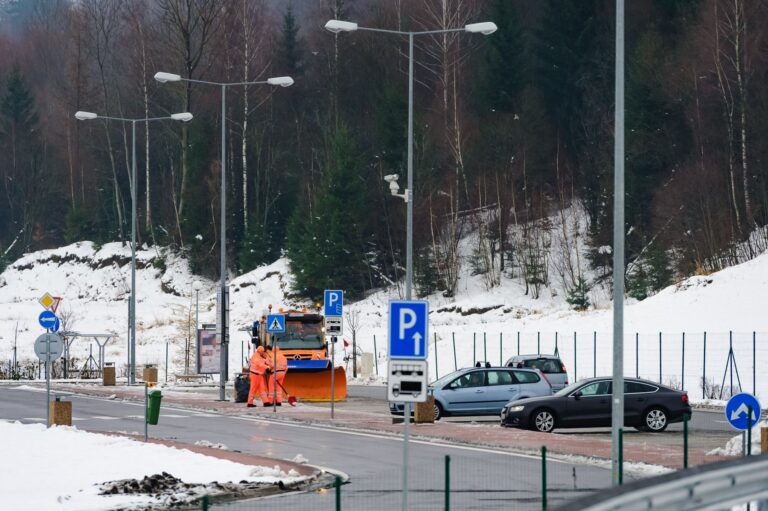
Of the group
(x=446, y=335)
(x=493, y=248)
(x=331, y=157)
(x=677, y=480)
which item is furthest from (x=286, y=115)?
(x=677, y=480)

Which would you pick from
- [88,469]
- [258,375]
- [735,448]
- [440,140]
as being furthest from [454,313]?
[88,469]

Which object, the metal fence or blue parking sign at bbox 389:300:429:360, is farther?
the metal fence

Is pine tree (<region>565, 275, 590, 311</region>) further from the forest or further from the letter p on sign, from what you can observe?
the letter p on sign

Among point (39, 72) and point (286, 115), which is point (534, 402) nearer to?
point (286, 115)

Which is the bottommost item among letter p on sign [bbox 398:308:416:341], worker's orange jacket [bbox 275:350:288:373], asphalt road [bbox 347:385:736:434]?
asphalt road [bbox 347:385:736:434]

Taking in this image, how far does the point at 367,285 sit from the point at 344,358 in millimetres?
16404

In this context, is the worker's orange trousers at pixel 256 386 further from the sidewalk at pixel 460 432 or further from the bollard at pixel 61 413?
the bollard at pixel 61 413

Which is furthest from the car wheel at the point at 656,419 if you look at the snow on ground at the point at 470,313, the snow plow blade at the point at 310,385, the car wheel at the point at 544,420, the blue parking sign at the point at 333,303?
the snow on ground at the point at 470,313

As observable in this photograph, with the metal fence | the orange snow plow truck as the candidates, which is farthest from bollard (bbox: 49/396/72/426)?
the metal fence

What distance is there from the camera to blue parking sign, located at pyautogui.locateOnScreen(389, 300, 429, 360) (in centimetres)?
1549

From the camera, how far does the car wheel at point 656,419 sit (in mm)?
30266

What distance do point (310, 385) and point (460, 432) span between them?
13097 millimetres

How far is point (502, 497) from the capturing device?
18625mm

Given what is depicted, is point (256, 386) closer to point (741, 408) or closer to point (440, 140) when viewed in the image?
point (741, 408)
